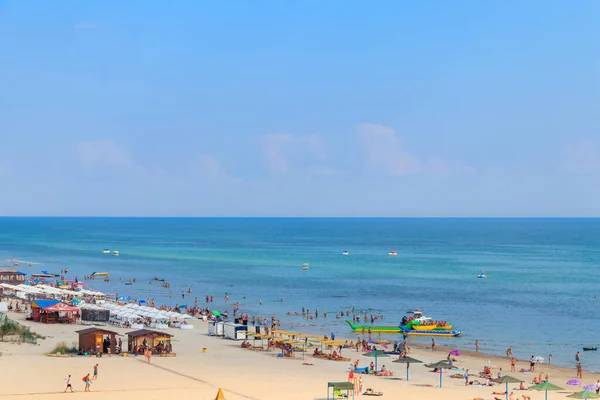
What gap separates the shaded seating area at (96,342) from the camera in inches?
1614

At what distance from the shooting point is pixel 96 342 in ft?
135

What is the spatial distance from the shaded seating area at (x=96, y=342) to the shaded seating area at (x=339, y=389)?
13.7 meters

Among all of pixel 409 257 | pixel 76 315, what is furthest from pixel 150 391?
pixel 409 257

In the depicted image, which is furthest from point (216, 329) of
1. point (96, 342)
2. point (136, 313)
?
point (96, 342)

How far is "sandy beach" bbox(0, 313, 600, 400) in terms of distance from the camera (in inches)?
1254

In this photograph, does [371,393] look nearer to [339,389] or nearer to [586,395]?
[339,389]

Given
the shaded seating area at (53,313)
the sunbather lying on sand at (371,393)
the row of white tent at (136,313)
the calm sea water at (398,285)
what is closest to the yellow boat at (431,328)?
the calm sea water at (398,285)

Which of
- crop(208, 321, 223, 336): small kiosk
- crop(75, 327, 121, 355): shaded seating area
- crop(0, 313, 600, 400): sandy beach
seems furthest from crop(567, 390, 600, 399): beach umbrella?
crop(208, 321, 223, 336): small kiosk

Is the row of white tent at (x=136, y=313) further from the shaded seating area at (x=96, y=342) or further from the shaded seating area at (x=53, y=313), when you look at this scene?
the shaded seating area at (x=96, y=342)

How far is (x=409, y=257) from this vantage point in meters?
150

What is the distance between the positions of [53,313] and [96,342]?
588 inches

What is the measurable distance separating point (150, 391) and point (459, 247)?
538 feet

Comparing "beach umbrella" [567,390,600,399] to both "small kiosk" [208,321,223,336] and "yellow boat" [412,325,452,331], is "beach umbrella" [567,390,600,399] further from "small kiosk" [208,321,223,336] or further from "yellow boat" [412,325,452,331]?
"yellow boat" [412,325,452,331]

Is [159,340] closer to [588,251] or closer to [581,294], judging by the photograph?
[581,294]
